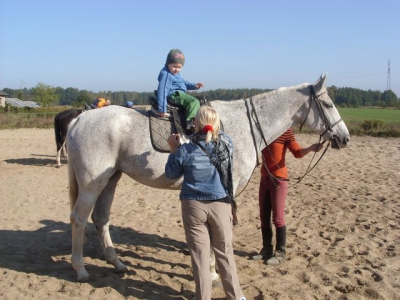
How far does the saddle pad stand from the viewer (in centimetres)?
413

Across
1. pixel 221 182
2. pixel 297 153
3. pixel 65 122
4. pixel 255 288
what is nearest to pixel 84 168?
pixel 221 182

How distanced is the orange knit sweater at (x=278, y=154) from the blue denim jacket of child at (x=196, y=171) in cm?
171

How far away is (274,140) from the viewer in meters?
4.77

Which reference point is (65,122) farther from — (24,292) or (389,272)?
(389,272)

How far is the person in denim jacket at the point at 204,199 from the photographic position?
3.17 m

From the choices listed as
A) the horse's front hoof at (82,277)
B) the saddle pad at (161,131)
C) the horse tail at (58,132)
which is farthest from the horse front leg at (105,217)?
the horse tail at (58,132)

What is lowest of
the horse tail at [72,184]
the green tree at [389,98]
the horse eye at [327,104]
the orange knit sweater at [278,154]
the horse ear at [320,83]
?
the horse tail at [72,184]

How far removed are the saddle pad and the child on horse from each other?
0.27ft

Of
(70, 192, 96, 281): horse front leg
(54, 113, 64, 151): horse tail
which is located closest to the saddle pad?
(70, 192, 96, 281): horse front leg

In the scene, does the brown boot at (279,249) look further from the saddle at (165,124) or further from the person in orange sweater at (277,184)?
the saddle at (165,124)

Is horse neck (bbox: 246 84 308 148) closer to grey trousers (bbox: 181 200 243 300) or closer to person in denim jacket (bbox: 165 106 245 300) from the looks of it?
person in denim jacket (bbox: 165 106 245 300)

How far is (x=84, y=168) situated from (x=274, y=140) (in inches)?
91.5

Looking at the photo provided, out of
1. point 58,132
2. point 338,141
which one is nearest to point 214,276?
point 338,141

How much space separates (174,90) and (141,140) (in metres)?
0.71
